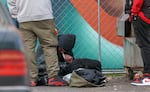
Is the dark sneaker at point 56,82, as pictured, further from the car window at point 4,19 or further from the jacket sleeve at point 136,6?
the car window at point 4,19

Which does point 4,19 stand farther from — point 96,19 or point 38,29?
point 96,19

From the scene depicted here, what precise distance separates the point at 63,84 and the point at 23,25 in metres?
1.09

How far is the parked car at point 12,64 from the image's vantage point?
3201 millimetres

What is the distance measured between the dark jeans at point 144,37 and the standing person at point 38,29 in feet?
4.19

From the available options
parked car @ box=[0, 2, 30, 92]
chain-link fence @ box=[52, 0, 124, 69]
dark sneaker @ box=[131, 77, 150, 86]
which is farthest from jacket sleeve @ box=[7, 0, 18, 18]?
parked car @ box=[0, 2, 30, 92]

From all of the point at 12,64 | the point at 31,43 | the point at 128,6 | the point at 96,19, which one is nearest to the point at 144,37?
the point at 128,6

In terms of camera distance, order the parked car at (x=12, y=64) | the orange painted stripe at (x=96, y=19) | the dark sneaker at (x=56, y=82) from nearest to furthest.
A: the parked car at (x=12, y=64), the dark sneaker at (x=56, y=82), the orange painted stripe at (x=96, y=19)

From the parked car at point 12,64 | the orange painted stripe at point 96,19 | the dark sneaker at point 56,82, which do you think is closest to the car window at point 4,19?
the parked car at point 12,64

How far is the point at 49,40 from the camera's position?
24.8 ft

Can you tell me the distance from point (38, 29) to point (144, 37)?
64.2 inches

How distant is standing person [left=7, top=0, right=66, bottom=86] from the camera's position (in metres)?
7.39

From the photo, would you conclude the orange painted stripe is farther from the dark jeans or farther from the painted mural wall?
the dark jeans

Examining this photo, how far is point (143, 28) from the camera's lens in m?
7.61

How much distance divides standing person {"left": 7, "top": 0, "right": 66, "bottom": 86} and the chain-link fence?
133cm
